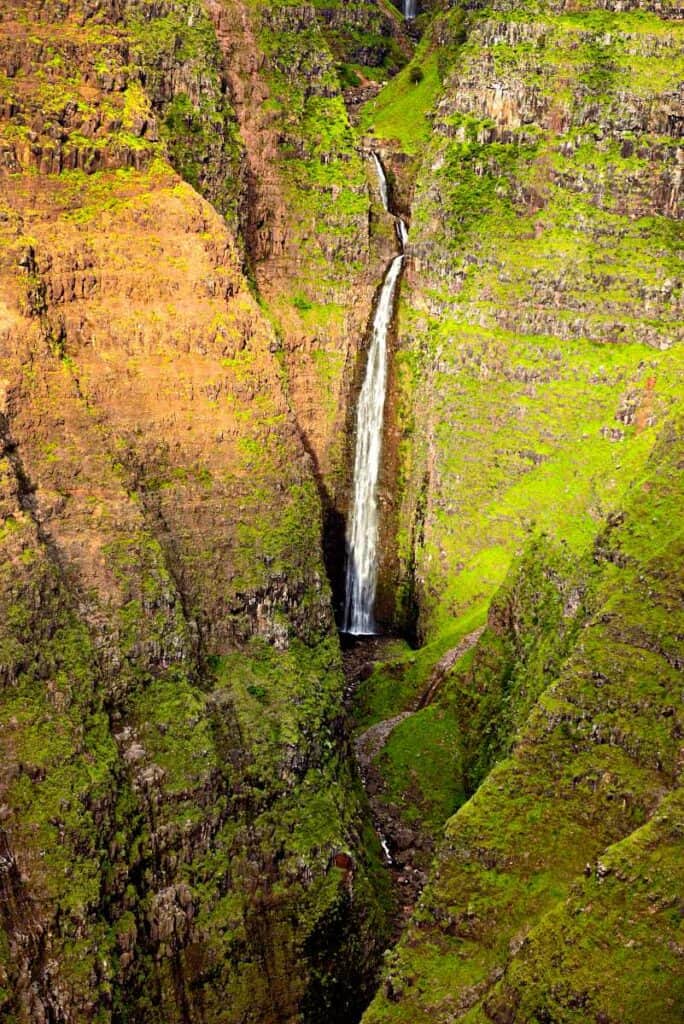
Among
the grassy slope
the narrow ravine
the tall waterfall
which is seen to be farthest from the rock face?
the tall waterfall

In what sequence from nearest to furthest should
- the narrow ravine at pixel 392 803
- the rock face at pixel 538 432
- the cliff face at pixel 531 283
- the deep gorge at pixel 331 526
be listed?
the deep gorge at pixel 331 526 → the rock face at pixel 538 432 → the narrow ravine at pixel 392 803 → the cliff face at pixel 531 283

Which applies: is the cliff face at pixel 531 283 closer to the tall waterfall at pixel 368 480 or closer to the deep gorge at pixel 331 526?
the deep gorge at pixel 331 526

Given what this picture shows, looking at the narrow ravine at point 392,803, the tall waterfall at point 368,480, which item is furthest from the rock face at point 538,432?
the tall waterfall at point 368,480

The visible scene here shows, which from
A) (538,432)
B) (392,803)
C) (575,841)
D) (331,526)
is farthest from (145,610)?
(538,432)

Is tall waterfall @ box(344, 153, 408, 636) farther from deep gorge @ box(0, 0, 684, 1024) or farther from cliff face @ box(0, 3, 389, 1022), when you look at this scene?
cliff face @ box(0, 3, 389, 1022)

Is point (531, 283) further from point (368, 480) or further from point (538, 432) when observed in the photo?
point (368, 480)

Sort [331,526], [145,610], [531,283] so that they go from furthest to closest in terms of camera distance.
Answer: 1. [331,526]
2. [531,283]
3. [145,610]
